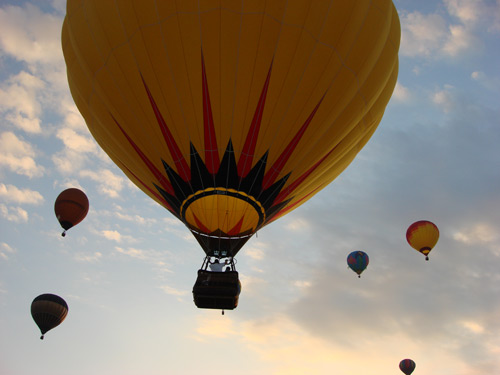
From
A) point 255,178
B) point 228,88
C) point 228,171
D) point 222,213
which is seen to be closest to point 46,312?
point 222,213

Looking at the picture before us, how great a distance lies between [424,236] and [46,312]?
16.3 metres

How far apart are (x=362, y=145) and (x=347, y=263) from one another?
38.4ft

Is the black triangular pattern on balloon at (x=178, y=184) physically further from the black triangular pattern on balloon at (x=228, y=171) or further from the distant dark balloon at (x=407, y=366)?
the distant dark balloon at (x=407, y=366)

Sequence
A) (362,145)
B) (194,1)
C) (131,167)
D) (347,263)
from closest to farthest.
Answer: (194,1), (131,167), (362,145), (347,263)

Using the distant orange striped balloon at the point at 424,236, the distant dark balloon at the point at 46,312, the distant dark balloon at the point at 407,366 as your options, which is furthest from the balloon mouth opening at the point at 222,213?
the distant dark balloon at the point at 407,366

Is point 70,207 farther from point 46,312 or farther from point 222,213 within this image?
point 222,213

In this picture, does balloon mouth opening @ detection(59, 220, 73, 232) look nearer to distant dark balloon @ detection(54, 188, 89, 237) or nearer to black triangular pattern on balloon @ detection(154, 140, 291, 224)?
distant dark balloon @ detection(54, 188, 89, 237)

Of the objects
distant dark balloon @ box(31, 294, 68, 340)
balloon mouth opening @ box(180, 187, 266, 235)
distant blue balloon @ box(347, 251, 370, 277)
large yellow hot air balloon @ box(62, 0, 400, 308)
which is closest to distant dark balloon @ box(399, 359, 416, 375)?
distant blue balloon @ box(347, 251, 370, 277)

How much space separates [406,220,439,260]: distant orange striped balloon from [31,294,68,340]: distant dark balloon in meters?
15.5

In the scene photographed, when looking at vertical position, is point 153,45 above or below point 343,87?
below

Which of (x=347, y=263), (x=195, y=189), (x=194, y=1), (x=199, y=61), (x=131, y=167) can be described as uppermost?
(x=347, y=263)

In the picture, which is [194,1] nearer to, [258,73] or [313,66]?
[258,73]

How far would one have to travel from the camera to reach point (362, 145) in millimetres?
11906

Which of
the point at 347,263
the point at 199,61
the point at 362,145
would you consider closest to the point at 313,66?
the point at 199,61
